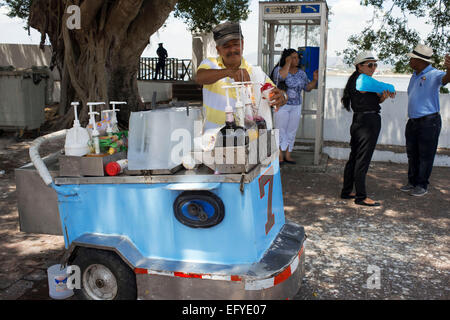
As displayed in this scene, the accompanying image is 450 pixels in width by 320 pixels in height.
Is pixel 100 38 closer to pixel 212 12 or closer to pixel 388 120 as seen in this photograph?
pixel 388 120

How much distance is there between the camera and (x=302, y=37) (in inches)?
345

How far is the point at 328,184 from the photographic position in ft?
23.7

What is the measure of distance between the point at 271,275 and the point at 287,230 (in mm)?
825

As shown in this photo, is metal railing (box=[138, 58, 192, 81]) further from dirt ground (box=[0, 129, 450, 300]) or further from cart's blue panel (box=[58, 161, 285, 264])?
cart's blue panel (box=[58, 161, 285, 264])

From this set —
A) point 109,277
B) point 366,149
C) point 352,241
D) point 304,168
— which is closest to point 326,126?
point 304,168

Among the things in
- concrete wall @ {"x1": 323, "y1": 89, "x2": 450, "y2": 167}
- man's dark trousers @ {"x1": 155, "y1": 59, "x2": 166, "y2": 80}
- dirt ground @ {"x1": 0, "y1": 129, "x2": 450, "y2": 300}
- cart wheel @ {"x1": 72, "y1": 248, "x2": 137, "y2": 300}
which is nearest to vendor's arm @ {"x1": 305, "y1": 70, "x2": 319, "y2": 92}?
concrete wall @ {"x1": 323, "y1": 89, "x2": 450, "y2": 167}

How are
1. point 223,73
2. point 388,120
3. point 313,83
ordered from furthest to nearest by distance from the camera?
point 388,120
point 313,83
point 223,73

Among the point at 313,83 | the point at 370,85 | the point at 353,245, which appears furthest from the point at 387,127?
the point at 353,245

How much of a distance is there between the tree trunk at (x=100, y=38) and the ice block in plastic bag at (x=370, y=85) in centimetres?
505

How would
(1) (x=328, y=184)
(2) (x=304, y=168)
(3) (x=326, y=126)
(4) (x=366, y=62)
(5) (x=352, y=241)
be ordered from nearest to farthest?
(5) (x=352, y=241) < (4) (x=366, y=62) < (1) (x=328, y=184) < (2) (x=304, y=168) < (3) (x=326, y=126)

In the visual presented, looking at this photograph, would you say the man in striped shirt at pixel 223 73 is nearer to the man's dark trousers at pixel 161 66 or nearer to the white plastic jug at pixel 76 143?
the white plastic jug at pixel 76 143

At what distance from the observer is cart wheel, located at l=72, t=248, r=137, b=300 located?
307cm

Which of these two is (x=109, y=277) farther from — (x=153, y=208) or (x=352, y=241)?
(x=352, y=241)

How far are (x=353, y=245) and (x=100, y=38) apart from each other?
7175mm
